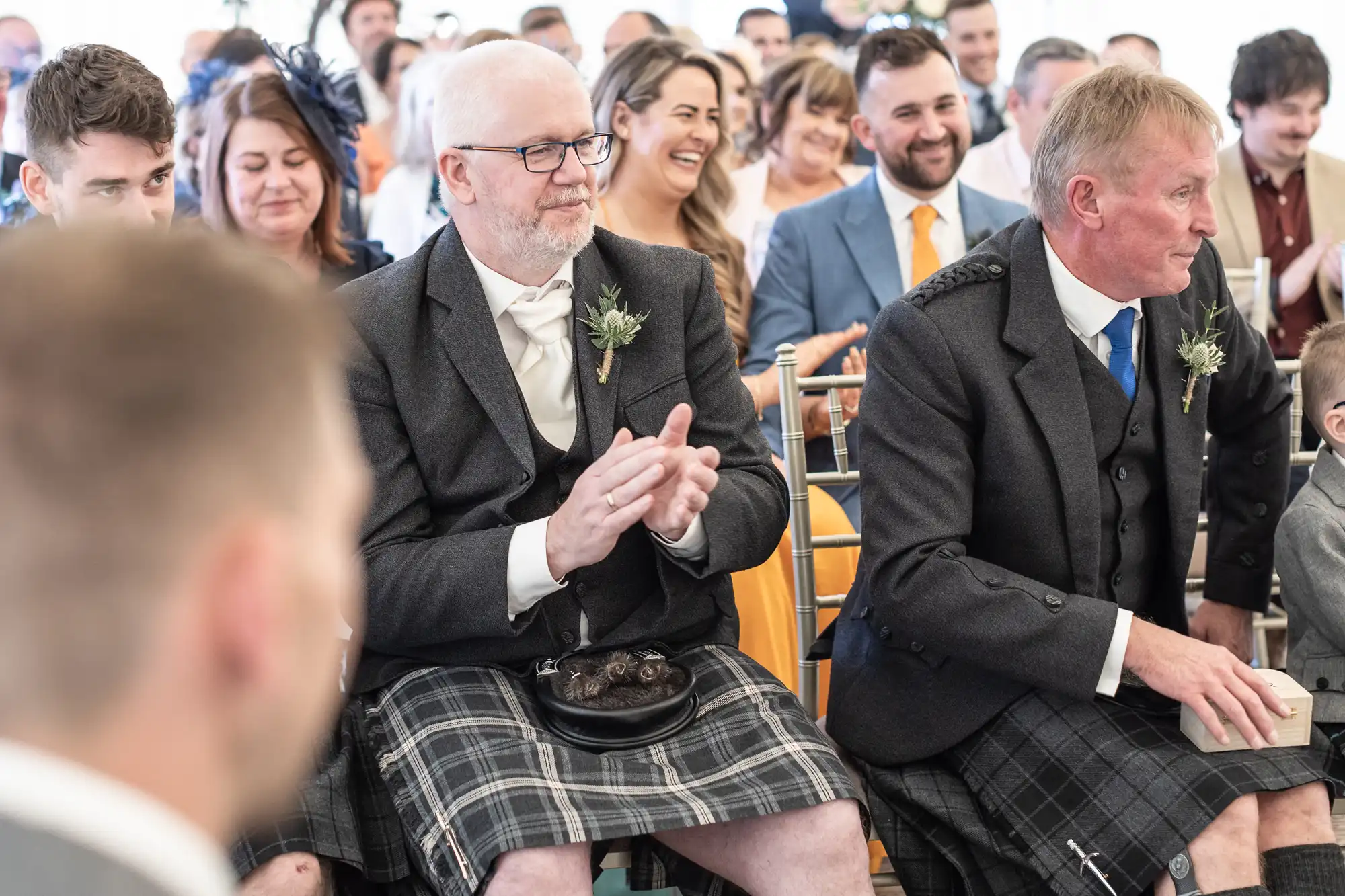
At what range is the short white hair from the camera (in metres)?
2.19

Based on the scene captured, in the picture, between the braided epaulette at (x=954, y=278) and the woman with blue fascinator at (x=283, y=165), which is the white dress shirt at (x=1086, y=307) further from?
the woman with blue fascinator at (x=283, y=165)

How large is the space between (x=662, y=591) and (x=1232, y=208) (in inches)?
121

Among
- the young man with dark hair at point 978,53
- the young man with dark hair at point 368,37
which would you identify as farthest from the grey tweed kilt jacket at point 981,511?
the young man with dark hair at point 368,37

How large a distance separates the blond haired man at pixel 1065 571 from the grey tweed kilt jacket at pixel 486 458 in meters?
0.24

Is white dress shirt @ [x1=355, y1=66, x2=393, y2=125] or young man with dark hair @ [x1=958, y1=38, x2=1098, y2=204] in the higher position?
white dress shirt @ [x1=355, y1=66, x2=393, y2=125]

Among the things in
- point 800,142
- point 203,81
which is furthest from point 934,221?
point 203,81

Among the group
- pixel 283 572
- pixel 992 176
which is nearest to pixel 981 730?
pixel 283 572

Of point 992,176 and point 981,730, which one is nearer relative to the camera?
point 981,730

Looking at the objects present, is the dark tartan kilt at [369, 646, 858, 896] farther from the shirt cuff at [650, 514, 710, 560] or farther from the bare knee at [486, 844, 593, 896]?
the shirt cuff at [650, 514, 710, 560]

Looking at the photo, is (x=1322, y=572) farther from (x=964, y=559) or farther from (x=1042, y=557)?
(x=964, y=559)

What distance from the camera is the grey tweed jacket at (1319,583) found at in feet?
6.80

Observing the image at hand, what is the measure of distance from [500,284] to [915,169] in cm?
213

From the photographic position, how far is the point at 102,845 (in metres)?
0.58

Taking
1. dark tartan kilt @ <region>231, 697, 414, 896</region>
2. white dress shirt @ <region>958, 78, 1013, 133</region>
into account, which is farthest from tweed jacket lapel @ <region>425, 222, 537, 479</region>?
white dress shirt @ <region>958, 78, 1013, 133</region>
